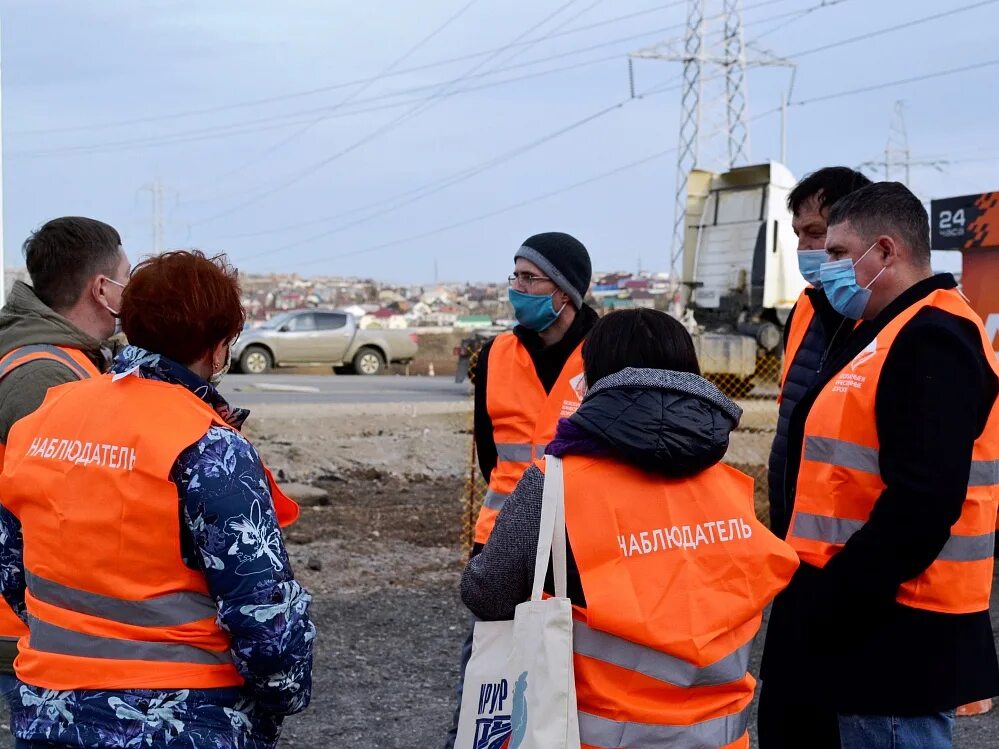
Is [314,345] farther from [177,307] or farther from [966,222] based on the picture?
[177,307]

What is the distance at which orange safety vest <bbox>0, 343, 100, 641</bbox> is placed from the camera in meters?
3.20

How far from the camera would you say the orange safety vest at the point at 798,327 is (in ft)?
12.6

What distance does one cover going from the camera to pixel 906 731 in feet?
9.49

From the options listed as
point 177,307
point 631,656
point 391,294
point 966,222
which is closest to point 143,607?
point 177,307

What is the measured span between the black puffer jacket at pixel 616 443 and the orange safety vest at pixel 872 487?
1.69 ft

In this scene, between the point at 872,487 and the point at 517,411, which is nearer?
the point at 872,487

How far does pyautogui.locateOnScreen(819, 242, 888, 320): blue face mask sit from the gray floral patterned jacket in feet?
5.59

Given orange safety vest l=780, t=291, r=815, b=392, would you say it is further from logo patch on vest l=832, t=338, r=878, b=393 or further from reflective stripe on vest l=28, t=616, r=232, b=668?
reflective stripe on vest l=28, t=616, r=232, b=668

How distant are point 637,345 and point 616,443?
0.30m

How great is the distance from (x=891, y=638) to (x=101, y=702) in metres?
1.85

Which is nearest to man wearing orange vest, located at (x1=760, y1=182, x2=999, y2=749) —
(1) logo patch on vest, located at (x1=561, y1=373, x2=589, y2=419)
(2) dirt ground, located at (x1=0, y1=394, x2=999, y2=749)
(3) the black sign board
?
(1) logo patch on vest, located at (x1=561, y1=373, x2=589, y2=419)

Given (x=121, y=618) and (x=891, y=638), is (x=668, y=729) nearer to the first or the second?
(x=891, y=638)

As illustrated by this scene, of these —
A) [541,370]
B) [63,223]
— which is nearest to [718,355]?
[541,370]

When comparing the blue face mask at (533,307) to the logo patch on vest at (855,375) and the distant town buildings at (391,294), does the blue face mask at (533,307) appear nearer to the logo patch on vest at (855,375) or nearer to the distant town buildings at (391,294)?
the logo patch on vest at (855,375)
